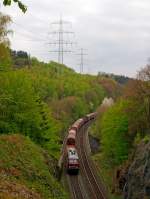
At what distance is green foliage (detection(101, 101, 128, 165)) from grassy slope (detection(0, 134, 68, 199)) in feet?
54.8

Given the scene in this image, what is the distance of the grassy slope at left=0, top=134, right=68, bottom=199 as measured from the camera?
94.7 feet

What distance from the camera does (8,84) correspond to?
5456 centimetres

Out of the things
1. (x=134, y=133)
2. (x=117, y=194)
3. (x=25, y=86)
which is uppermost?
(x=25, y=86)

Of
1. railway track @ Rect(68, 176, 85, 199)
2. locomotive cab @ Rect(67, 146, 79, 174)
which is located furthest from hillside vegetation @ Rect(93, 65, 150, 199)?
railway track @ Rect(68, 176, 85, 199)

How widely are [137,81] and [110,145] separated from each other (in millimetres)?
9384

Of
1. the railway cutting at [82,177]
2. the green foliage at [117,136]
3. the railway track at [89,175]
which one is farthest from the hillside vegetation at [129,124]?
the railway cutting at [82,177]

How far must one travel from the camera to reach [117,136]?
60156 mm

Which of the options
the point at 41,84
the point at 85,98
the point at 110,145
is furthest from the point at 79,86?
the point at 110,145

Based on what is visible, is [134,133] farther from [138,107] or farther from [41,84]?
[41,84]

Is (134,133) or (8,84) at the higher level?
(8,84)

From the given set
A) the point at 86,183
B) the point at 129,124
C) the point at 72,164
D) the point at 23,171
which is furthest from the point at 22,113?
the point at 23,171

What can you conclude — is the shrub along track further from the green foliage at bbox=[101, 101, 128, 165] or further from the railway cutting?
the green foliage at bbox=[101, 101, 128, 165]

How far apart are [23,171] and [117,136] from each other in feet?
86.2

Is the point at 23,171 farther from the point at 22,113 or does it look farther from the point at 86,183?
the point at 86,183
